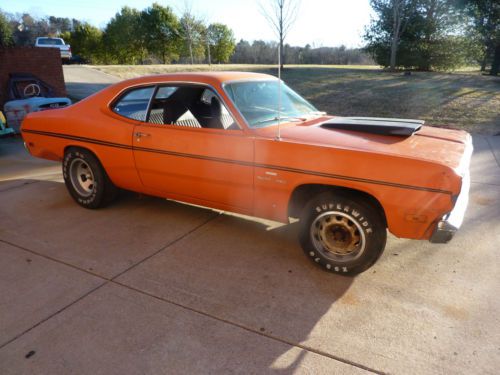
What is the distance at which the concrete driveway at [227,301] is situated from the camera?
233 centimetres

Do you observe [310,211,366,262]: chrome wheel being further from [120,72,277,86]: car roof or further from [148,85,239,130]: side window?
[120,72,277,86]: car roof

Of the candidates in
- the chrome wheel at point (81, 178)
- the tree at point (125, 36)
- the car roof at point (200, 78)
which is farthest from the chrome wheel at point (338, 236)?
the tree at point (125, 36)

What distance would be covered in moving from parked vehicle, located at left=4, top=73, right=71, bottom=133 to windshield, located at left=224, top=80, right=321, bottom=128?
651 cm

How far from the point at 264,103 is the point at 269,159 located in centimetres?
84

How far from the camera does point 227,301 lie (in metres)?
2.88

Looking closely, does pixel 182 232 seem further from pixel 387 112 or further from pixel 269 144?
pixel 387 112

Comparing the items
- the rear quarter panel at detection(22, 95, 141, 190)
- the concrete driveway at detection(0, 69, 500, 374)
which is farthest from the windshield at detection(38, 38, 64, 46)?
the concrete driveway at detection(0, 69, 500, 374)

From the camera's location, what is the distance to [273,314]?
273 cm

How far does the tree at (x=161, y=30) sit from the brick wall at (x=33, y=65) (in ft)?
82.4

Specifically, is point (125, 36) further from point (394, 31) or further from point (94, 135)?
point (94, 135)

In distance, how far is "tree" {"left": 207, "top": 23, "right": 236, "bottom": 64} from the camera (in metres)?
38.4

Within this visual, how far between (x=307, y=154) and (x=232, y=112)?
2.76ft

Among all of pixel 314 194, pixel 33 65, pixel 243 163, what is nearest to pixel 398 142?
pixel 314 194

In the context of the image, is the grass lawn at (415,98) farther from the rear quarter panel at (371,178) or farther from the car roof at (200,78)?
the rear quarter panel at (371,178)
